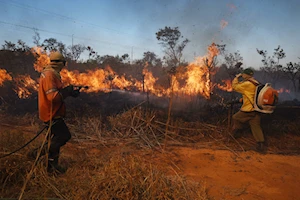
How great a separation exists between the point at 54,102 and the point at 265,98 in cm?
478

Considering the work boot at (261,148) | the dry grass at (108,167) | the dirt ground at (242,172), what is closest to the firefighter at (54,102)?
the dry grass at (108,167)

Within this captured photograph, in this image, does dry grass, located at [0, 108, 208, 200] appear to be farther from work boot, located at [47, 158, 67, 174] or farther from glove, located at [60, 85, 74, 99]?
glove, located at [60, 85, 74, 99]

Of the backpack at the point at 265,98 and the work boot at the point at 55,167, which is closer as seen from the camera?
the work boot at the point at 55,167

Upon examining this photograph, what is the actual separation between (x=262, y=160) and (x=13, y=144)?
209 inches

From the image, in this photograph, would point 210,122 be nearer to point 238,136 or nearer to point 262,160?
point 238,136

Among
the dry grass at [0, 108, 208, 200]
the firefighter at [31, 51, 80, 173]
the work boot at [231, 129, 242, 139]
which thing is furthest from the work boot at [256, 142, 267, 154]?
the firefighter at [31, 51, 80, 173]

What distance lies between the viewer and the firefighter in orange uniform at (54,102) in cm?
349

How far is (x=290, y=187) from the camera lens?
373cm

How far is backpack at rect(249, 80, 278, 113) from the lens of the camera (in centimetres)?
526

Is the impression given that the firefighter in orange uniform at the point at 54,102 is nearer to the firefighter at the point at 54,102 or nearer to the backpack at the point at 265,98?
the firefighter at the point at 54,102

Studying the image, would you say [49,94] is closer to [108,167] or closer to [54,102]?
[54,102]

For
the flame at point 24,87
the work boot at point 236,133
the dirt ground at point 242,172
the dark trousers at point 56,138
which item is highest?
the flame at point 24,87

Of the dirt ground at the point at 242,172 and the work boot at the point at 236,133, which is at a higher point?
the work boot at the point at 236,133

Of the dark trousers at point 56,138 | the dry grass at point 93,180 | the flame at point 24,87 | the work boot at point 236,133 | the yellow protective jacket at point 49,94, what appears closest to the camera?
the dry grass at point 93,180
